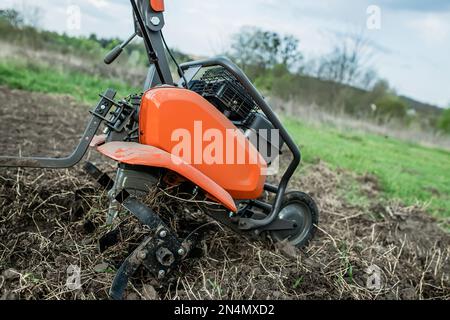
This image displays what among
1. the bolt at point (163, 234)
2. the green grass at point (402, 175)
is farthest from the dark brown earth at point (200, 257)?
the green grass at point (402, 175)

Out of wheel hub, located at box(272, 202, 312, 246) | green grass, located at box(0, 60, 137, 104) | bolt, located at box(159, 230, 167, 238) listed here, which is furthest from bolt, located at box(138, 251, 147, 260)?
green grass, located at box(0, 60, 137, 104)

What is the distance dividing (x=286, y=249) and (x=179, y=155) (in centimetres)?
111

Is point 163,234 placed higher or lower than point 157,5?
lower

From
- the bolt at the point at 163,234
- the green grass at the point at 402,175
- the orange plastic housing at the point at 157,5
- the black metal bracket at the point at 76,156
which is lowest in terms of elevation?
the green grass at the point at 402,175

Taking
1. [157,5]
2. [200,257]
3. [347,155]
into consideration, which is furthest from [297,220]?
[347,155]

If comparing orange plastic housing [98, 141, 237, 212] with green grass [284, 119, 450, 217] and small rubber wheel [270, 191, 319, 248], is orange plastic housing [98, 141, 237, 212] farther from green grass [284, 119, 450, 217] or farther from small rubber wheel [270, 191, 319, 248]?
green grass [284, 119, 450, 217]

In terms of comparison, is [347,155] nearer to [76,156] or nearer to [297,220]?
[297,220]

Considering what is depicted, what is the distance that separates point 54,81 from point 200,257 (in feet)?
36.6

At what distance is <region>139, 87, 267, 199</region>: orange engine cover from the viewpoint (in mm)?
2766

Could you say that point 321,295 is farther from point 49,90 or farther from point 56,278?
point 49,90

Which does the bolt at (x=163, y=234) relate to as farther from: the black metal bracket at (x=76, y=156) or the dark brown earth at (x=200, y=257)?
the black metal bracket at (x=76, y=156)

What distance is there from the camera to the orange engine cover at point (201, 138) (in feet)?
9.07

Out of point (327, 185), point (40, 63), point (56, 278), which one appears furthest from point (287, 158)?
point (40, 63)

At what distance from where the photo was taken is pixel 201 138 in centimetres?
286
